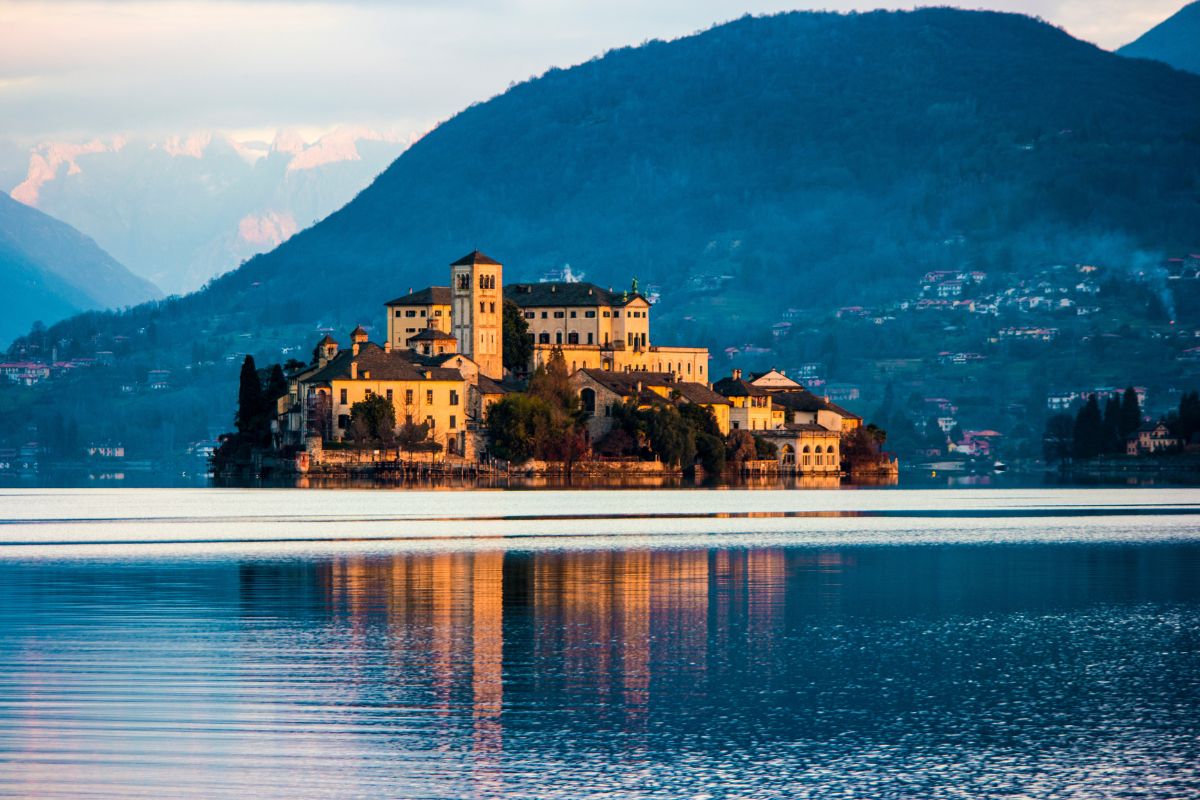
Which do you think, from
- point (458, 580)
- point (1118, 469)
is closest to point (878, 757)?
point (458, 580)

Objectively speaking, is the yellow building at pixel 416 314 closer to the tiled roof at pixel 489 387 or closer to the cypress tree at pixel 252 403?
the tiled roof at pixel 489 387

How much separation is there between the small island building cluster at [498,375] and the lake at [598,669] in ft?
219

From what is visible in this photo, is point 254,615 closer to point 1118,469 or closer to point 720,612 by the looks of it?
point 720,612

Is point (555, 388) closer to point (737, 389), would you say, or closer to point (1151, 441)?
point (737, 389)

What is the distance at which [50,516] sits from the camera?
84.7 metres

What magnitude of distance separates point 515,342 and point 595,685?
12271cm

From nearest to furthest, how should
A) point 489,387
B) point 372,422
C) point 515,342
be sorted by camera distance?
point 372,422
point 489,387
point 515,342

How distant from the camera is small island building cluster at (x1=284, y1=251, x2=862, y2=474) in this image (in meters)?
129

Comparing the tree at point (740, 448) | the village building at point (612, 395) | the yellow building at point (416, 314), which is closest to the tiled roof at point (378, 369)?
the village building at point (612, 395)

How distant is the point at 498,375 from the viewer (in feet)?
482

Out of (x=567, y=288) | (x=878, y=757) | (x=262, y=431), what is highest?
(x=567, y=288)

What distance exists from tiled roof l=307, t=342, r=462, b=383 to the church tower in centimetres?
1256

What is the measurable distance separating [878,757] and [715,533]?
1689 inches

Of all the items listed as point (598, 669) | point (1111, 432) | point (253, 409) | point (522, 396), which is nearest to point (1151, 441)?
point (1111, 432)
